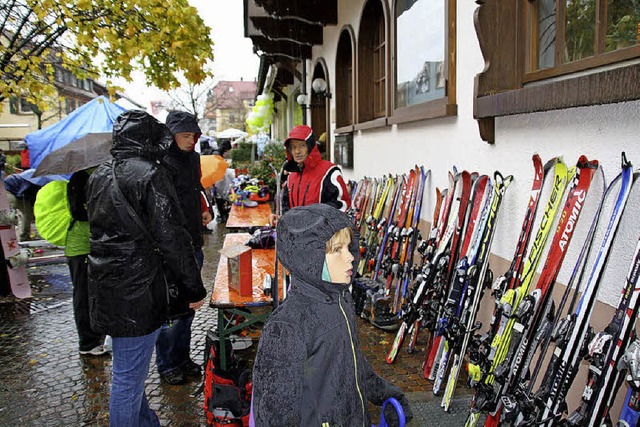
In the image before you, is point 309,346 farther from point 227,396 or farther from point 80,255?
point 80,255

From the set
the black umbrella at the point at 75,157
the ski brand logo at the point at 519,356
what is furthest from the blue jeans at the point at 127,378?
the black umbrella at the point at 75,157

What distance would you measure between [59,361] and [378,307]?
2.83 meters

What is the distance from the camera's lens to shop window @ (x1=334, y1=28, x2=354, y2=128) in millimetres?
8859

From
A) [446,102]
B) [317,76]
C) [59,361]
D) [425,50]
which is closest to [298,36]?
[317,76]

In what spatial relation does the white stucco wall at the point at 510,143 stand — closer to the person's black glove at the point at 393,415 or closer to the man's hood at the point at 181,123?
the person's black glove at the point at 393,415

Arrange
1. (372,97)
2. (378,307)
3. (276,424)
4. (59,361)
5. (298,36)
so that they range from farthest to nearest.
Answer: (298,36)
(372,97)
(378,307)
(59,361)
(276,424)

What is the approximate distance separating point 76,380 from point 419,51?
4367 mm

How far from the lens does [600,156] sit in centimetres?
246

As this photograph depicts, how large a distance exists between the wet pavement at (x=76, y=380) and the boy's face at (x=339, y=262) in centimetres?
178

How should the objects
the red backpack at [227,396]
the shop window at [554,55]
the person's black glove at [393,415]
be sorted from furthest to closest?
1. the red backpack at [227,396]
2. the shop window at [554,55]
3. the person's black glove at [393,415]

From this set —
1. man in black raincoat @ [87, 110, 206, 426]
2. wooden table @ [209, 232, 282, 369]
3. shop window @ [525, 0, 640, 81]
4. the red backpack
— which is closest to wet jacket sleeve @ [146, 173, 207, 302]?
man in black raincoat @ [87, 110, 206, 426]

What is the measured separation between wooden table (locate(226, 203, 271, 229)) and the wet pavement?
1110 mm

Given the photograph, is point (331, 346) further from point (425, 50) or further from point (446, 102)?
point (425, 50)

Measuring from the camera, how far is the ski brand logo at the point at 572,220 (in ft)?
8.07
